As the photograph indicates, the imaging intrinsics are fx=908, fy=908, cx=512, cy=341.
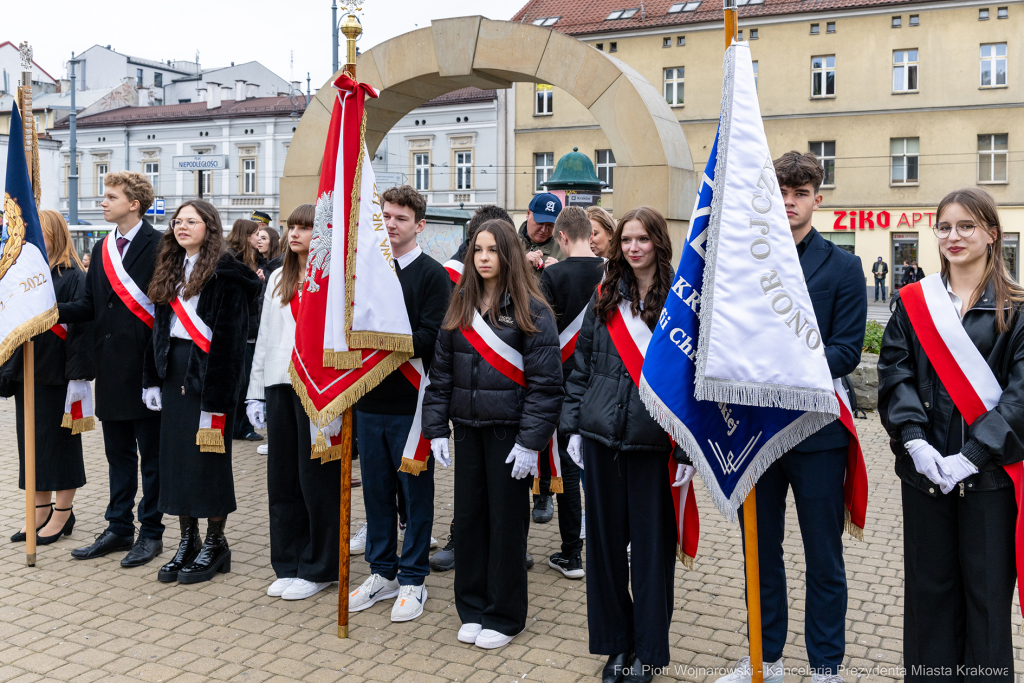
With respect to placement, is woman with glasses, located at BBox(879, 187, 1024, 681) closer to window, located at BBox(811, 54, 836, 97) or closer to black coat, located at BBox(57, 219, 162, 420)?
black coat, located at BBox(57, 219, 162, 420)

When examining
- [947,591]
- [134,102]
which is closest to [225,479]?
[947,591]

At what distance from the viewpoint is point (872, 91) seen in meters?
33.7

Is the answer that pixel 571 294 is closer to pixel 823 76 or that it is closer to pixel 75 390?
pixel 75 390

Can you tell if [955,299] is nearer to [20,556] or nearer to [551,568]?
[551,568]

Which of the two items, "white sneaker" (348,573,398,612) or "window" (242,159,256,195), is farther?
"window" (242,159,256,195)

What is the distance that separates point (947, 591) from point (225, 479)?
12.5 feet

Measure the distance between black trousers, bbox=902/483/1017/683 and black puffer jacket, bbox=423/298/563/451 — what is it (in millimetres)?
1598

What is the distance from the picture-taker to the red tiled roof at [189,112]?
47.2 metres

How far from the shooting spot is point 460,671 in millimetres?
4113

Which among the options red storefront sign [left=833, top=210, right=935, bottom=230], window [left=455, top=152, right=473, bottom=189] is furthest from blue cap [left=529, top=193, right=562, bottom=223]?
window [left=455, top=152, right=473, bottom=189]

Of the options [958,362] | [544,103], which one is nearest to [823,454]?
[958,362]

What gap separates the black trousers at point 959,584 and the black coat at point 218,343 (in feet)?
11.5

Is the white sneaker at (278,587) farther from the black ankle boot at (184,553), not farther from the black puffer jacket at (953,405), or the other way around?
the black puffer jacket at (953,405)

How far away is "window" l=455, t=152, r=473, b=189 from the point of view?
41312 millimetres
